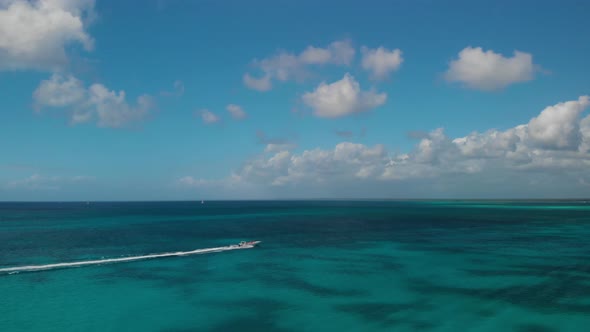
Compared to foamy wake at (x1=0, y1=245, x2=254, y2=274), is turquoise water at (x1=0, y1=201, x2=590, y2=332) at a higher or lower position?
lower

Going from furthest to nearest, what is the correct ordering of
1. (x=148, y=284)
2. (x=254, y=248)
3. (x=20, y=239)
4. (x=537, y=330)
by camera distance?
(x=20, y=239)
(x=254, y=248)
(x=148, y=284)
(x=537, y=330)

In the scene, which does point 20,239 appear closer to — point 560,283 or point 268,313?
point 268,313

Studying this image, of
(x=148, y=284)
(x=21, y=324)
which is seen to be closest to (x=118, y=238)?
(x=148, y=284)

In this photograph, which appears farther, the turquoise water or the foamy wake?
the foamy wake

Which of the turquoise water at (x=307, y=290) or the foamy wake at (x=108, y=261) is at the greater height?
the foamy wake at (x=108, y=261)

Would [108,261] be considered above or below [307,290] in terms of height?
above

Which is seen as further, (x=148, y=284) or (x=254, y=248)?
(x=254, y=248)

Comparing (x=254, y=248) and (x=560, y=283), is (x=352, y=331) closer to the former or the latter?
(x=560, y=283)

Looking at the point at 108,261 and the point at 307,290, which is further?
the point at 108,261

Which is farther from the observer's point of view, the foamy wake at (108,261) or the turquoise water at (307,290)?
the foamy wake at (108,261)

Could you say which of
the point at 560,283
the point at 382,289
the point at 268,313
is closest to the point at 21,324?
the point at 268,313

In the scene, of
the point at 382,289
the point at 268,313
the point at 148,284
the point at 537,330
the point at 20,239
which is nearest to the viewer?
the point at 537,330
